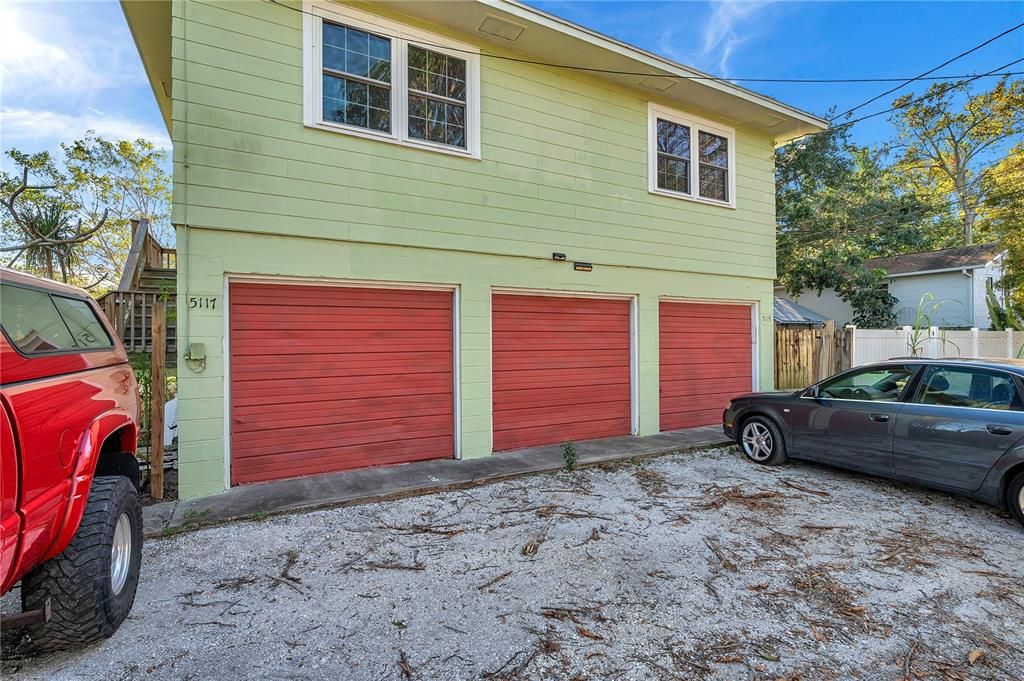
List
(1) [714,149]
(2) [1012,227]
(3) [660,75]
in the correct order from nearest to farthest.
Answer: (3) [660,75] < (1) [714,149] < (2) [1012,227]

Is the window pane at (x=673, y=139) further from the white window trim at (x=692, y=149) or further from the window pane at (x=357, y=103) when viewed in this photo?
the window pane at (x=357, y=103)

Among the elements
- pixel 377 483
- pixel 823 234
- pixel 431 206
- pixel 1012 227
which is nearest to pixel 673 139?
pixel 431 206

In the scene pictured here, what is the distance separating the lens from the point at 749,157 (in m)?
9.00

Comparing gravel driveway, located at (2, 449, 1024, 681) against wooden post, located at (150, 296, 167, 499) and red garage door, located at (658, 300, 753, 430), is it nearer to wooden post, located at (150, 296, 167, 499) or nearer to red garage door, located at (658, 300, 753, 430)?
wooden post, located at (150, 296, 167, 499)

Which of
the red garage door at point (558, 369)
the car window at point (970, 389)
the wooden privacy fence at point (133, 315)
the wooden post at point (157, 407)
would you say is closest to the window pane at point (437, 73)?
the red garage door at point (558, 369)

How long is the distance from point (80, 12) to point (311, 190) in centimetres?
318

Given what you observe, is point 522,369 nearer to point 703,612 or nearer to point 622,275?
point 622,275

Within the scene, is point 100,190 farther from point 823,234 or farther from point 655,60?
point 823,234

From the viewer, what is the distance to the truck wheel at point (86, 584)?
2.26m

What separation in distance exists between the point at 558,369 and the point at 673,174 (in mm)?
4097

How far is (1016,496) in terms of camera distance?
407cm

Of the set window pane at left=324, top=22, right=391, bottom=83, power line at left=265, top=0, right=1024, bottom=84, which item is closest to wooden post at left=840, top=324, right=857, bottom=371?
power line at left=265, top=0, right=1024, bottom=84

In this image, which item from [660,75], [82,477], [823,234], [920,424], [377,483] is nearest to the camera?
[82,477]

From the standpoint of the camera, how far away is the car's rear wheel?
19.7 feet
